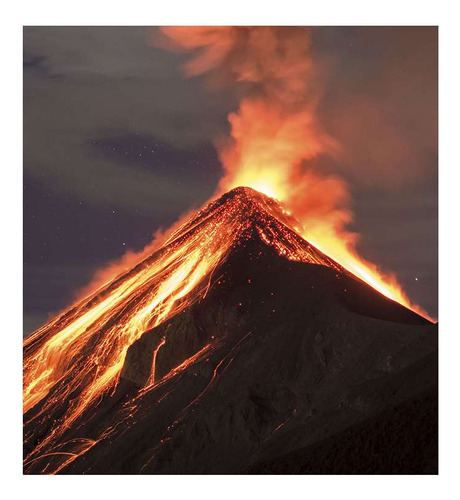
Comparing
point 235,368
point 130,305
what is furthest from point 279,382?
point 130,305

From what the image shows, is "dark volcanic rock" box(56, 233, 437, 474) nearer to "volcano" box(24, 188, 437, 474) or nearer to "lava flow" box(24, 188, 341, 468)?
"volcano" box(24, 188, 437, 474)

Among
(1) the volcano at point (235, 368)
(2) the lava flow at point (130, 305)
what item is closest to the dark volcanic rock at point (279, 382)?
(1) the volcano at point (235, 368)

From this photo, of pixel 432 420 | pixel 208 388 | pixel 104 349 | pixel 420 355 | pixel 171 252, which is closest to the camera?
pixel 432 420

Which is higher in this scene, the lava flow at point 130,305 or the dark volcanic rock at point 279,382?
the lava flow at point 130,305

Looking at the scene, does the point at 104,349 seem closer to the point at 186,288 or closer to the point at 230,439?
the point at 186,288

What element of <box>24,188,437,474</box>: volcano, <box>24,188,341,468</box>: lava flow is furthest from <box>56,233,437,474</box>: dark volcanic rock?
<box>24,188,341,468</box>: lava flow

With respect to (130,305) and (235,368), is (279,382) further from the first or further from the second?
(130,305)

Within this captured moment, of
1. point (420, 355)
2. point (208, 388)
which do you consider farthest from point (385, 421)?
point (208, 388)

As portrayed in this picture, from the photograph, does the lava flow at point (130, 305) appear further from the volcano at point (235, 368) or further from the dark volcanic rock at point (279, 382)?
the dark volcanic rock at point (279, 382)
